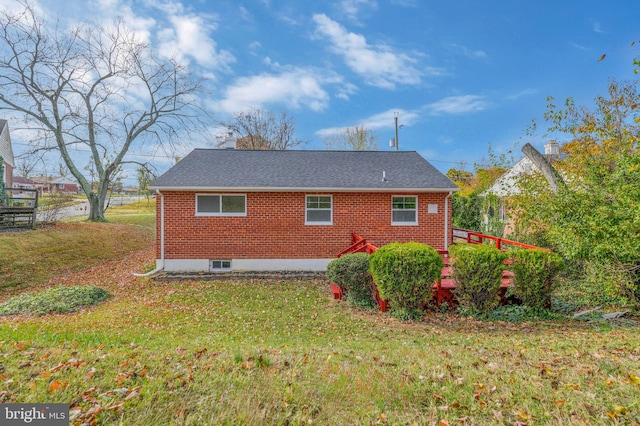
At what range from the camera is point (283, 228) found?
11.3 meters

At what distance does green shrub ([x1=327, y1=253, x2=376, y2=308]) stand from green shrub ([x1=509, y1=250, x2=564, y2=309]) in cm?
330

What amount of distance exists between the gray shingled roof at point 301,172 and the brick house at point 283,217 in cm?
6

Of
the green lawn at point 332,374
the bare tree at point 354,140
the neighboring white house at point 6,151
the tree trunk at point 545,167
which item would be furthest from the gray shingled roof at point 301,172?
the neighboring white house at point 6,151

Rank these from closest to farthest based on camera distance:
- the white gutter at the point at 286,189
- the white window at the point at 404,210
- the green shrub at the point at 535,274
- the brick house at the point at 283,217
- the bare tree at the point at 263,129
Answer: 1. the green shrub at the point at 535,274
2. the white gutter at the point at 286,189
3. the brick house at the point at 283,217
4. the white window at the point at 404,210
5. the bare tree at the point at 263,129

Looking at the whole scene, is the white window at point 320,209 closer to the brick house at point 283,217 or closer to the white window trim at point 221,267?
the brick house at point 283,217

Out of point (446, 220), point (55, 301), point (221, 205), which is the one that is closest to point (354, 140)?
point (446, 220)

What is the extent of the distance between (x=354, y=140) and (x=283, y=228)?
24.3m

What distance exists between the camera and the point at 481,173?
22203 millimetres

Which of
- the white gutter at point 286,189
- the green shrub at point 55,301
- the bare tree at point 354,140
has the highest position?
the bare tree at point 354,140

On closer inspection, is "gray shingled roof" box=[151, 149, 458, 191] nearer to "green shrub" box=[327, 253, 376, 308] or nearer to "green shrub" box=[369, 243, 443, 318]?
"green shrub" box=[327, 253, 376, 308]

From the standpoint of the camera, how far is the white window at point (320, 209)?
11.5 meters

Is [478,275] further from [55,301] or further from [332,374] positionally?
[55,301]

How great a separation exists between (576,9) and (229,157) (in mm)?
13271

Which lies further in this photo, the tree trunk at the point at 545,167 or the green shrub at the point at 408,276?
the tree trunk at the point at 545,167
